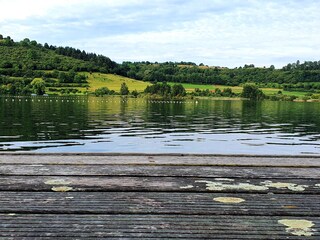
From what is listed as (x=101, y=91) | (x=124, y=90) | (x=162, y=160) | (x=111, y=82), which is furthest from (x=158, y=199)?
(x=111, y=82)

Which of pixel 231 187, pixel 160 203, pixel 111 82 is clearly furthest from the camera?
pixel 111 82

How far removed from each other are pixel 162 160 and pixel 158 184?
1182mm

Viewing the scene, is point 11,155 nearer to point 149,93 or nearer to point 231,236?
point 231,236

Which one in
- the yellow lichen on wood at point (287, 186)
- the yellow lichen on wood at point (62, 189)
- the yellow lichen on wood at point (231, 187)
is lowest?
the yellow lichen on wood at point (287, 186)

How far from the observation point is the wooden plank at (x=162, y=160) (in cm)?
454

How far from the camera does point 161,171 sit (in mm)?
4129

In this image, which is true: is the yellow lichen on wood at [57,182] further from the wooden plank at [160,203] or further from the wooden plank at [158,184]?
the wooden plank at [160,203]

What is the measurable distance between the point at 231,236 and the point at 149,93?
16660cm

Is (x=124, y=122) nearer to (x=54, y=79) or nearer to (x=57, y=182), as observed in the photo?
(x=57, y=182)

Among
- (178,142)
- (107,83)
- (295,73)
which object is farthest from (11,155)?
(295,73)

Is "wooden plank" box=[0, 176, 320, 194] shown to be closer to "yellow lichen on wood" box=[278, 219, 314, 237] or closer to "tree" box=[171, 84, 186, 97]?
"yellow lichen on wood" box=[278, 219, 314, 237]

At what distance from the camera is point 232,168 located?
4.33m

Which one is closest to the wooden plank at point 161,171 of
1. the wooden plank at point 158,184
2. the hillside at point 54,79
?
the wooden plank at point 158,184

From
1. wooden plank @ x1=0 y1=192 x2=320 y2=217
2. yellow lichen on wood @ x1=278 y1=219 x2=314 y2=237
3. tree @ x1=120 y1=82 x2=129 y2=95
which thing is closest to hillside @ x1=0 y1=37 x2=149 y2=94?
tree @ x1=120 y1=82 x2=129 y2=95
